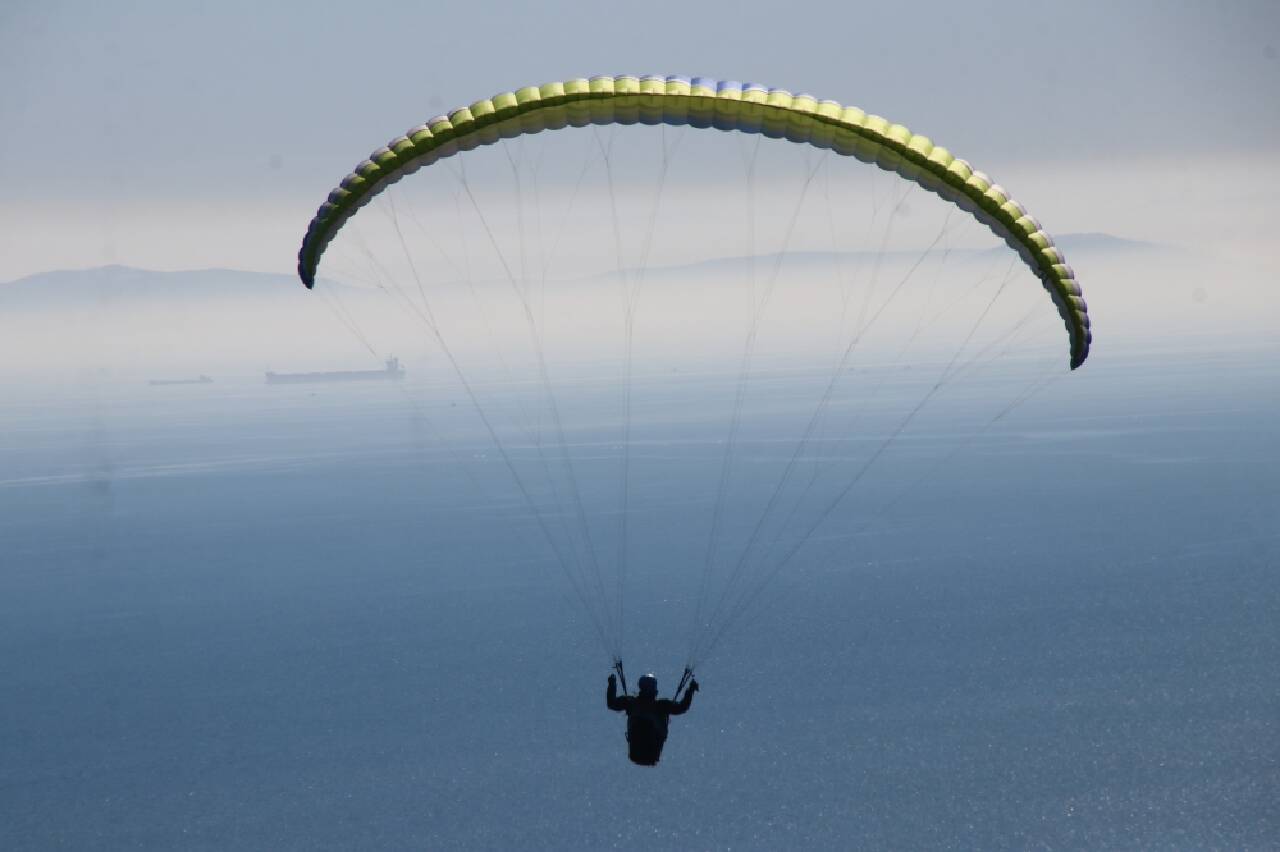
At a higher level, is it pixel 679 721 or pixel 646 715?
pixel 646 715

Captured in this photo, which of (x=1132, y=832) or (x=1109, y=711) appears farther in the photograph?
(x=1109, y=711)

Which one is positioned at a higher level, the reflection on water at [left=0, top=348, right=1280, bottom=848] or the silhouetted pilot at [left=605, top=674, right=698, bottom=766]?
the silhouetted pilot at [left=605, top=674, right=698, bottom=766]

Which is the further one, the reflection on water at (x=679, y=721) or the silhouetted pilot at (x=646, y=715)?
the reflection on water at (x=679, y=721)

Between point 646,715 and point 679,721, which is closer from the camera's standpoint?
point 646,715

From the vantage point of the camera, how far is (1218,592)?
543 feet

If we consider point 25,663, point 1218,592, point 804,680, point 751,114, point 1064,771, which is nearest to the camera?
point 751,114

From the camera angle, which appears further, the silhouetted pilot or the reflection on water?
the reflection on water

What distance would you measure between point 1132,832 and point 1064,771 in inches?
384

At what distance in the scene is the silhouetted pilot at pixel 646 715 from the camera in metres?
15.7

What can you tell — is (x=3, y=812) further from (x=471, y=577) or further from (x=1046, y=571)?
(x=1046, y=571)

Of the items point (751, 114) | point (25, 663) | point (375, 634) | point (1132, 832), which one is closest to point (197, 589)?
point (25, 663)

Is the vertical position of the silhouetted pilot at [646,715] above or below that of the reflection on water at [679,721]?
above

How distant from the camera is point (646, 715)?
15.9m

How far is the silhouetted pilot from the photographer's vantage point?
15.7m
